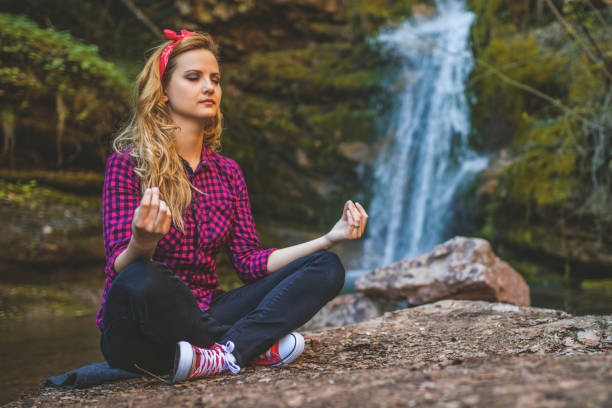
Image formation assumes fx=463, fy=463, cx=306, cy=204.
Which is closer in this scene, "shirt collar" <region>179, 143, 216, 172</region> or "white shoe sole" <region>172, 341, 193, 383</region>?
"white shoe sole" <region>172, 341, 193, 383</region>

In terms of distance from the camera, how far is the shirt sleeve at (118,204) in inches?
72.7

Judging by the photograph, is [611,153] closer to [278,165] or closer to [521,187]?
[521,187]

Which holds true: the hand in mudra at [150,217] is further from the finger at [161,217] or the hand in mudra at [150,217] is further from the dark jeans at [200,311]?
the dark jeans at [200,311]

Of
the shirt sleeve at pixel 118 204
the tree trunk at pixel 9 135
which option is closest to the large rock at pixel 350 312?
the shirt sleeve at pixel 118 204

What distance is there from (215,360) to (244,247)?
2.04 feet

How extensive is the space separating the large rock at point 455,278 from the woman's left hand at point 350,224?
7.13ft

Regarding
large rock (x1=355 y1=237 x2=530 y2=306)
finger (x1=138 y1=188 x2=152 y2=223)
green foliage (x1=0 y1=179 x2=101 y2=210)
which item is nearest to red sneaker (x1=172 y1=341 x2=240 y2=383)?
finger (x1=138 y1=188 x2=152 y2=223)

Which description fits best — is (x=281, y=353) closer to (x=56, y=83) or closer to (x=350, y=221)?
(x=350, y=221)

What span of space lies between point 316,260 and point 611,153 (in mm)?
4978

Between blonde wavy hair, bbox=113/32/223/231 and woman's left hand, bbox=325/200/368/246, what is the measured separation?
2.20ft

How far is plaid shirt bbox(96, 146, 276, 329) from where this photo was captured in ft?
6.24

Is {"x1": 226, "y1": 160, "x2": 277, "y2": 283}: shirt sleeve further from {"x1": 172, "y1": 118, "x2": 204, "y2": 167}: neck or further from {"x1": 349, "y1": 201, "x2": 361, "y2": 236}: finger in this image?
{"x1": 349, "y1": 201, "x2": 361, "y2": 236}: finger

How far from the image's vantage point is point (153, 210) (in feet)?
4.93

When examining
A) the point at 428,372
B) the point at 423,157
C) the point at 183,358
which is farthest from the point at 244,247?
the point at 423,157
